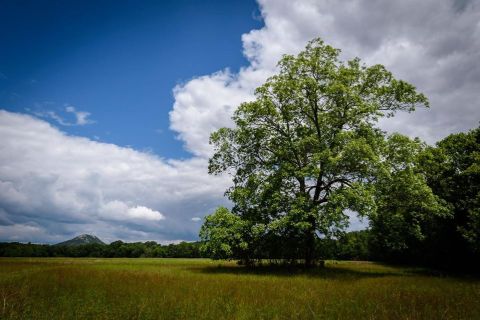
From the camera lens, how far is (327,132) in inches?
1109

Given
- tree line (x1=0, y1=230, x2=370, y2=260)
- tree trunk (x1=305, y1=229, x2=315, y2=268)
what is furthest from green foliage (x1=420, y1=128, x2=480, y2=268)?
tree line (x1=0, y1=230, x2=370, y2=260)

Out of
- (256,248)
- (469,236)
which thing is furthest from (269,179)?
(469,236)

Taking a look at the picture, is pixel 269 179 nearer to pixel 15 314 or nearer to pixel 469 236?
pixel 469 236

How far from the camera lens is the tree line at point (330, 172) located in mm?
24203

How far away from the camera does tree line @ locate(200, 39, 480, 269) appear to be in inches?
953

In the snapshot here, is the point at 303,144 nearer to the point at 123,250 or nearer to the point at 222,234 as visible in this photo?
the point at 222,234

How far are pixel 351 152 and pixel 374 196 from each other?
12.7 feet

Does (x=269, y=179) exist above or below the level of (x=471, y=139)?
below

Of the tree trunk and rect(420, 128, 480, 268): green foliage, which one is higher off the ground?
rect(420, 128, 480, 268): green foliage

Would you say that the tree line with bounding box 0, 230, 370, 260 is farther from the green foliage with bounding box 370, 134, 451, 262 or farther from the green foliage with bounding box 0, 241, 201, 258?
the green foliage with bounding box 370, 134, 451, 262

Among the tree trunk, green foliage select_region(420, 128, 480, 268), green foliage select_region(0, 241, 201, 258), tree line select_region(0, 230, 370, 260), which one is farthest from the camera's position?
green foliage select_region(0, 241, 201, 258)

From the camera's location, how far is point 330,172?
1030 inches

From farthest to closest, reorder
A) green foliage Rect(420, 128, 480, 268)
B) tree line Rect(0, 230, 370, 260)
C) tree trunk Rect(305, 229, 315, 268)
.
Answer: tree line Rect(0, 230, 370, 260), tree trunk Rect(305, 229, 315, 268), green foliage Rect(420, 128, 480, 268)

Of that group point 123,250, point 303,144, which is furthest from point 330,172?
point 123,250
